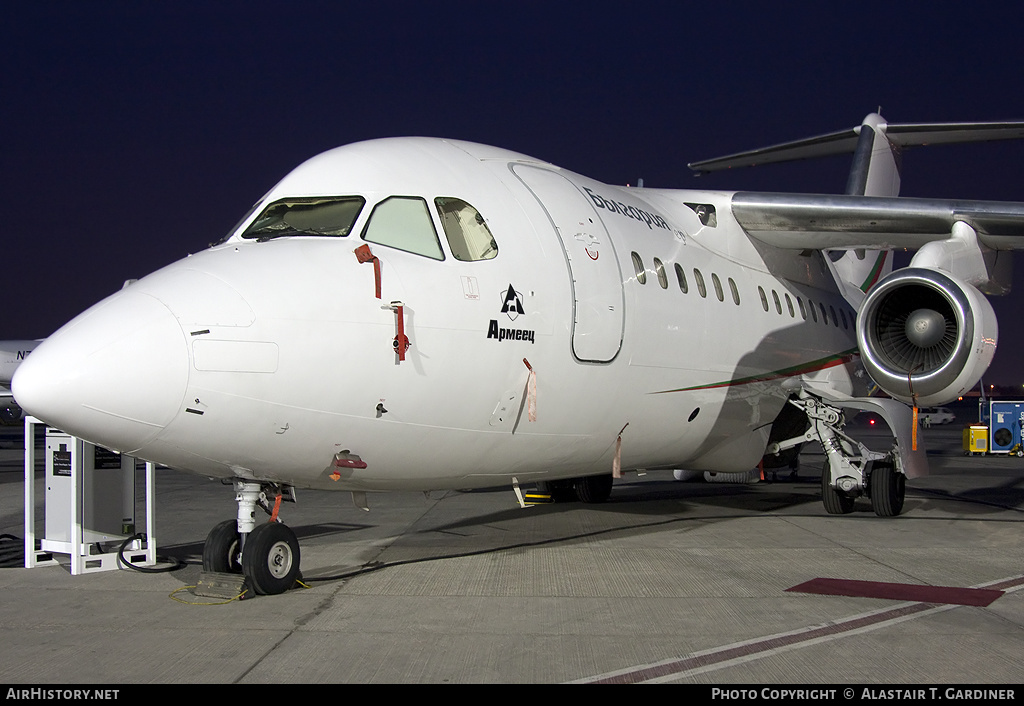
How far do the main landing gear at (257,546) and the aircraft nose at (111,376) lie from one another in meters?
1.34

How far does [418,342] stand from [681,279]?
362cm

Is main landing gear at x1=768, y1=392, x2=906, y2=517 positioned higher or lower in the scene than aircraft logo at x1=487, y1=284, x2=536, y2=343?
lower

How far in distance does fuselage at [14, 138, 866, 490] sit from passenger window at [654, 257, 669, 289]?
0.04 metres

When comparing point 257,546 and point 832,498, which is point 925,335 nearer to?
point 832,498

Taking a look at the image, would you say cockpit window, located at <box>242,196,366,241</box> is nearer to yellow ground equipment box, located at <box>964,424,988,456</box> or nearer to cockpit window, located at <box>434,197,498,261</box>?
cockpit window, located at <box>434,197,498,261</box>

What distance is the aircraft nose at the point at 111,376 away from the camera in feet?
17.3

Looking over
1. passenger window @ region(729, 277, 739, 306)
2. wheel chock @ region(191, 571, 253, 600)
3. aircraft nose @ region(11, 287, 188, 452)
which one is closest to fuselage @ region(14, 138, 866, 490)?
aircraft nose @ region(11, 287, 188, 452)

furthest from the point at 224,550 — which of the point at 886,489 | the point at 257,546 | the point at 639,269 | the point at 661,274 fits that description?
the point at 886,489

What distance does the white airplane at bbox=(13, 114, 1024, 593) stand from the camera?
5.61 meters

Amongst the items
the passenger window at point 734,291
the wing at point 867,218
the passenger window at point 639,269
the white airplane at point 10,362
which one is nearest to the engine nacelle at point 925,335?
the wing at point 867,218

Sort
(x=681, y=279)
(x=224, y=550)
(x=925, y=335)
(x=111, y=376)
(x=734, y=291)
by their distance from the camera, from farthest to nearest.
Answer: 1. (x=734, y=291)
2. (x=925, y=335)
3. (x=681, y=279)
4. (x=224, y=550)
5. (x=111, y=376)

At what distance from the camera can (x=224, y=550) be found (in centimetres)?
707

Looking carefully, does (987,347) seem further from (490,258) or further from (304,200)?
(304,200)

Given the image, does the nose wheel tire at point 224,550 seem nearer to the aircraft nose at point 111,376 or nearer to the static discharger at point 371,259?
the aircraft nose at point 111,376
